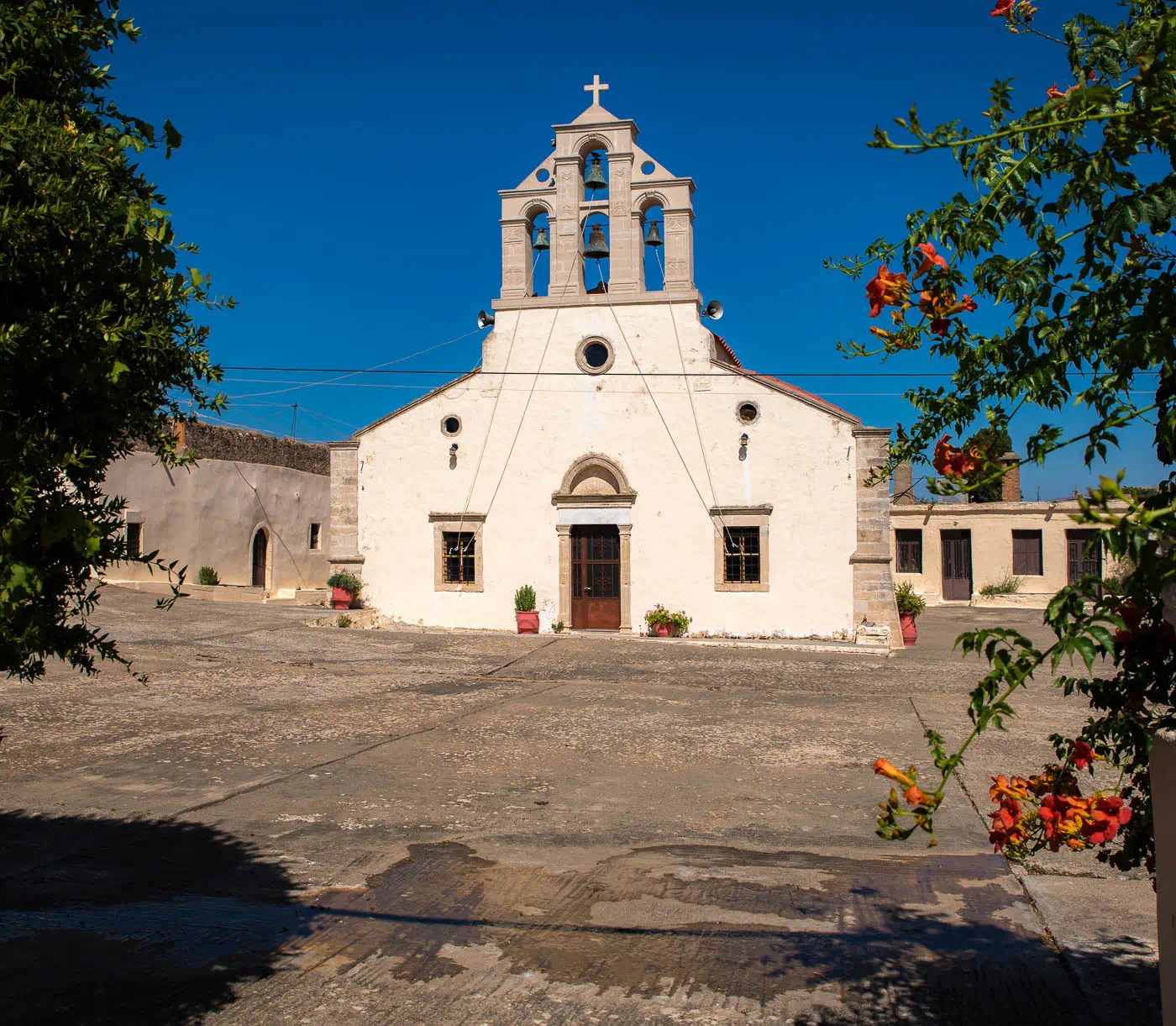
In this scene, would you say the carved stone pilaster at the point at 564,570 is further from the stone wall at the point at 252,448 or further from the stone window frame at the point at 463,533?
the stone wall at the point at 252,448

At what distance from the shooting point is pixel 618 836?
635cm

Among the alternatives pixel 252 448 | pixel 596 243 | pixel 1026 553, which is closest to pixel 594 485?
pixel 596 243

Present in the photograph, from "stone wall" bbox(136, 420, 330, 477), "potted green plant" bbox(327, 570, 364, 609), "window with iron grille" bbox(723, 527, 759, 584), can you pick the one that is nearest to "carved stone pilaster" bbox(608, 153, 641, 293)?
"window with iron grille" bbox(723, 527, 759, 584)

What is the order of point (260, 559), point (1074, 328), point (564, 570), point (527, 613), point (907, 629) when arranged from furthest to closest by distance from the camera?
point (260, 559) → point (564, 570) → point (527, 613) → point (907, 629) → point (1074, 328)

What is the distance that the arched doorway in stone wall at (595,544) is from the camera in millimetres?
19516

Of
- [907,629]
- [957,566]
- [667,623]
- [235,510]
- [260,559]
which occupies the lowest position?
[907,629]

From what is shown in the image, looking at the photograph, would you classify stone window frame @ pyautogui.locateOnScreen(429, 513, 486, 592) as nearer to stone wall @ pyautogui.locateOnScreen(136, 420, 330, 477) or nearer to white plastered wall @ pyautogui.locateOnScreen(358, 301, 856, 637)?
white plastered wall @ pyautogui.locateOnScreen(358, 301, 856, 637)

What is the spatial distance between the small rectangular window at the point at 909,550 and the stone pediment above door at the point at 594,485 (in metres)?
15.1

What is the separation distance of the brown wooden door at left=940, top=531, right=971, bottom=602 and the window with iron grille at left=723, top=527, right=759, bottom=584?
571 inches

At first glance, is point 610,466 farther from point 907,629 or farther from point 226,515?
point 226,515

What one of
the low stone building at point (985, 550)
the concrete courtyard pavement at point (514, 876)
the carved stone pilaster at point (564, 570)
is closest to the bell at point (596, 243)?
the carved stone pilaster at point (564, 570)

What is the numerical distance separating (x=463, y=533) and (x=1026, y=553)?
18806 millimetres

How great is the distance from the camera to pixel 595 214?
20.3 metres

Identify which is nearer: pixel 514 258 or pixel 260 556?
pixel 514 258
